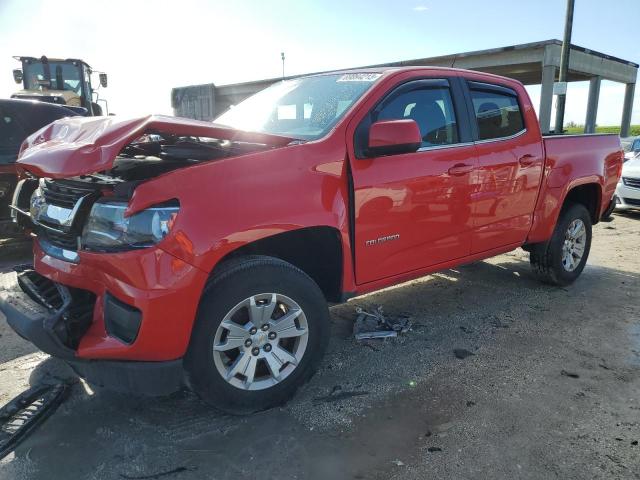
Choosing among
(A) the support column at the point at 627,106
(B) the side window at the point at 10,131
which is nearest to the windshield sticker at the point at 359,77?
(B) the side window at the point at 10,131

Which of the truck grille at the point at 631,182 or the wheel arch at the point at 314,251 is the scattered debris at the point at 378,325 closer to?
the wheel arch at the point at 314,251

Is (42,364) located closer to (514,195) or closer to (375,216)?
(375,216)

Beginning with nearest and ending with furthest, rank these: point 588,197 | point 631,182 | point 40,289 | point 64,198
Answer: point 64,198, point 40,289, point 588,197, point 631,182

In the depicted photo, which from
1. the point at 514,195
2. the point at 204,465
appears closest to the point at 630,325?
the point at 514,195

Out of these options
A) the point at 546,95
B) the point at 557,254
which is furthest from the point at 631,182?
the point at 546,95

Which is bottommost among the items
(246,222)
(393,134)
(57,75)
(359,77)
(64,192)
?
(246,222)

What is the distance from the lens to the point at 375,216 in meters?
3.06

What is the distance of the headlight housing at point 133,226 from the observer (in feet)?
7.45

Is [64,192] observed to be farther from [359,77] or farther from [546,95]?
[546,95]

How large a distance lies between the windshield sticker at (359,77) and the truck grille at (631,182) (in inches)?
316

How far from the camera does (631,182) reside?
9.23 m

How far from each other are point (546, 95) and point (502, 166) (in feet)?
70.4

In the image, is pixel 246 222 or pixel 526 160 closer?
pixel 246 222

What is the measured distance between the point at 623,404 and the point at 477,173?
71.5 inches
